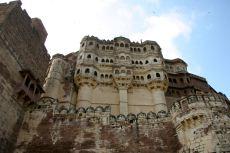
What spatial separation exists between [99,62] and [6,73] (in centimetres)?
1917

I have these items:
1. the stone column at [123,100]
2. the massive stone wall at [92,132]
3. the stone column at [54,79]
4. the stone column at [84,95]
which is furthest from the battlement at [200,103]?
the stone column at [54,79]

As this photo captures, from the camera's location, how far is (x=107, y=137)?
15.4m

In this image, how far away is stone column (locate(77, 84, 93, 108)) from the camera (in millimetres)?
27719

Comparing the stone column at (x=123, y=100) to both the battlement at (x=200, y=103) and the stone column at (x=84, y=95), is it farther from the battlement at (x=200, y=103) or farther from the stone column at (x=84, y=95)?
the battlement at (x=200, y=103)

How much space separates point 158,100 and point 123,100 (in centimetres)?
412

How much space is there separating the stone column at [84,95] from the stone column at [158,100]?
7600 mm

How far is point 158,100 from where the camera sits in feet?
95.3

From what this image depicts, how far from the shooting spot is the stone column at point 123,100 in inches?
1096

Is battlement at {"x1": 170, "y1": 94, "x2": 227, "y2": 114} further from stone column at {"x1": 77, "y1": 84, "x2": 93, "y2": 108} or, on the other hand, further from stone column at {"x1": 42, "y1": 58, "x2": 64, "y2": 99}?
stone column at {"x1": 42, "y1": 58, "x2": 64, "y2": 99}

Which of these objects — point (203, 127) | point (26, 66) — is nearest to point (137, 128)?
point (203, 127)

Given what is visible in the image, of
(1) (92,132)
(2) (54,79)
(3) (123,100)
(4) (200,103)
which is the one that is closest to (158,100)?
(3) (123,100)

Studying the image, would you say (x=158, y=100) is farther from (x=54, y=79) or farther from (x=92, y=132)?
(x=92, y=132)

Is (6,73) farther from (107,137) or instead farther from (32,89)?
(107,137)

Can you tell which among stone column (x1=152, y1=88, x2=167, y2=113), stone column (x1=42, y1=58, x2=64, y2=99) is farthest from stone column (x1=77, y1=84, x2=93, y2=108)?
stone column (x1=152, y1=88, x2=167, y2=113)
